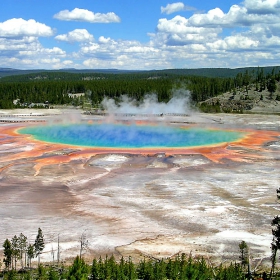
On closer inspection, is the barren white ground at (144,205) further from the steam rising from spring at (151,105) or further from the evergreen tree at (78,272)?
the steam rising from spring at (151,105)

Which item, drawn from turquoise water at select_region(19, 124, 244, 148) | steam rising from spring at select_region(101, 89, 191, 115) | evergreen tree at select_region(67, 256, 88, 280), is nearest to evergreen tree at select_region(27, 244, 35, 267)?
evergreen tree at select_region(67, 256, 88, 280)

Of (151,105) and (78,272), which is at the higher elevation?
(151,105)

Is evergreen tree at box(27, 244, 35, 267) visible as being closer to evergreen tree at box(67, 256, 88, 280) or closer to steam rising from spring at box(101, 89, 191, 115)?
evergreen tree at box(67, 256, 88, 280)

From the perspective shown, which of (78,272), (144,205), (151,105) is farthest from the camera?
(151,105)

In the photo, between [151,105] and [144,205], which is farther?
[151,105]

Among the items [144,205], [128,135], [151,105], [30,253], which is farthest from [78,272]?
[151,105]

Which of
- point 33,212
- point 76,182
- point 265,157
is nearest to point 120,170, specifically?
point 76,182

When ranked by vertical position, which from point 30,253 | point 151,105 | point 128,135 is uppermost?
point 151,105

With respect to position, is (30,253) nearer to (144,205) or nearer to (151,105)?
(144,205)
